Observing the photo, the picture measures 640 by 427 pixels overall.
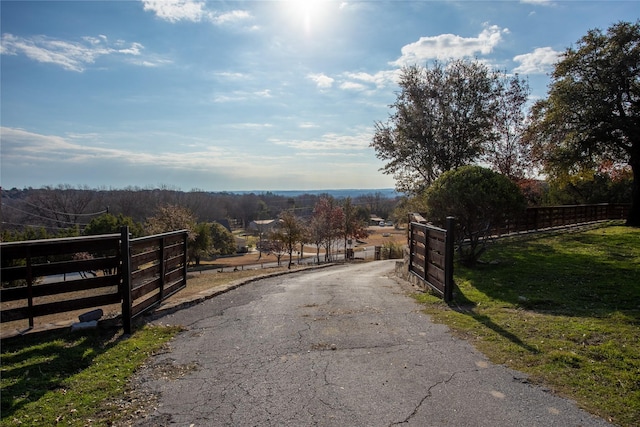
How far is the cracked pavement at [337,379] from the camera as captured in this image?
2973 mm

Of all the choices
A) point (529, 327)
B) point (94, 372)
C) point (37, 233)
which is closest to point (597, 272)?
point (529, 327)

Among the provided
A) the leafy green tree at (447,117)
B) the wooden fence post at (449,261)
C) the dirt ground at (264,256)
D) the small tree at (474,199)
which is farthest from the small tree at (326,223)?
the wooden fence post at (449,261)

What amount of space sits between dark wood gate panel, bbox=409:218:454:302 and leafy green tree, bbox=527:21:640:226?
10285 mm

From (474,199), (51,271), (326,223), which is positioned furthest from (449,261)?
(326,223)

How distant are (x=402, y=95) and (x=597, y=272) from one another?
1128 centimetres

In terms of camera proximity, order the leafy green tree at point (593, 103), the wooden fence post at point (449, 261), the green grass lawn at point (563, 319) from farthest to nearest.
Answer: the leafy green tree at point (593, 103) → the wooden fence post at point (449, 261) → the green grass lawn at point (563, 319)

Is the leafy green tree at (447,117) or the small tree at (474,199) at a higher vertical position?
the leafy green tree at (447,117)

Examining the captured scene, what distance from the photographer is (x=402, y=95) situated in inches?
673

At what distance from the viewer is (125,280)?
5.18 m

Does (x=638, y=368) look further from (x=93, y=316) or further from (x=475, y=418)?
(x=93, y=316)

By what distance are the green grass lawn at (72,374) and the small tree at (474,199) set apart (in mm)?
6451

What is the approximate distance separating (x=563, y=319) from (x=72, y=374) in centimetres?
597

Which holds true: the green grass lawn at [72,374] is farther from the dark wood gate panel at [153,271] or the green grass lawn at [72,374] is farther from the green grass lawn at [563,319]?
the green grass lawn at [563,319]

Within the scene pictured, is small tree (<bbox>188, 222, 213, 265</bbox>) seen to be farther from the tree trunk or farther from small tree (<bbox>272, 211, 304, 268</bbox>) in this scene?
the tree trunk
